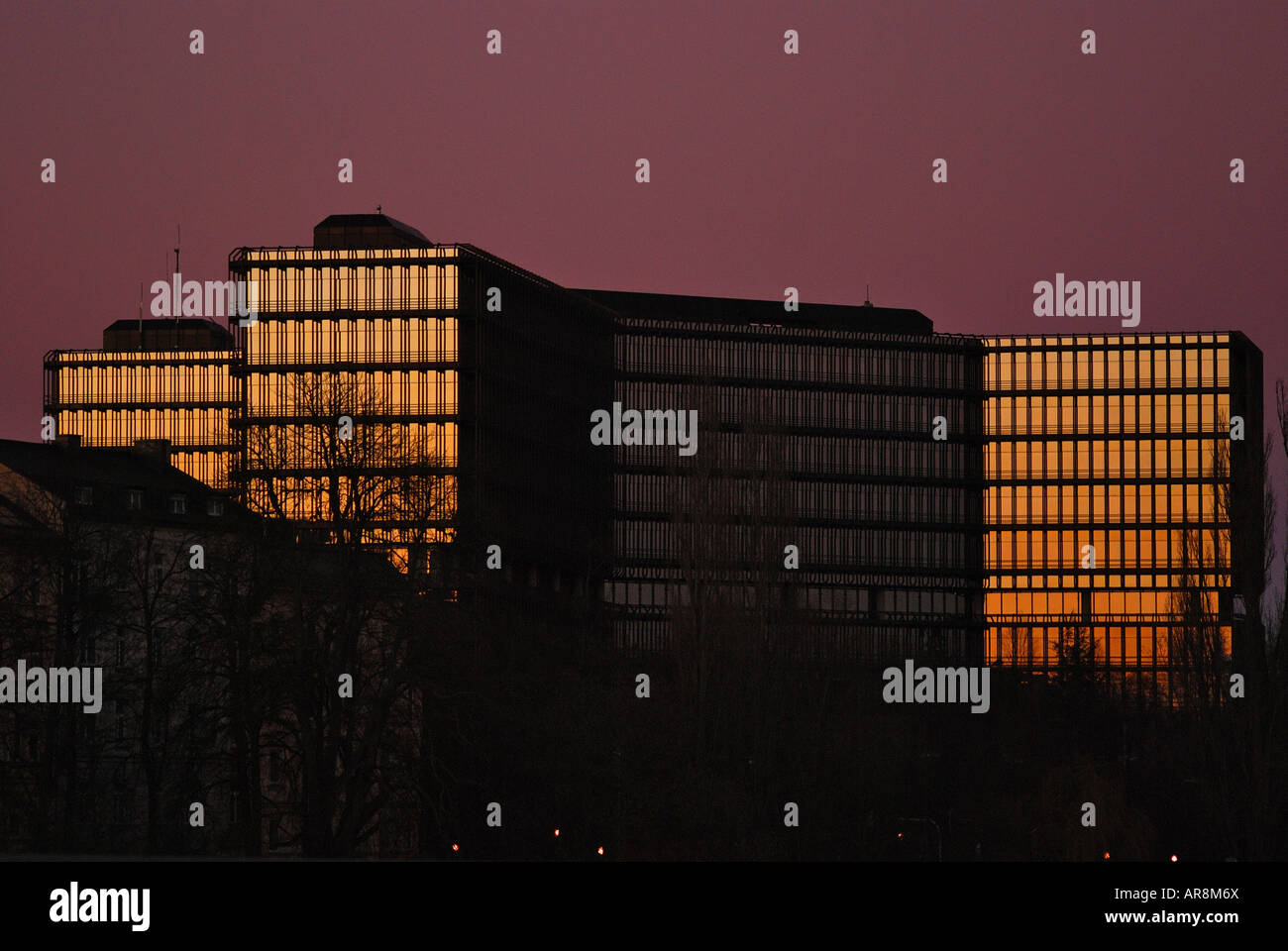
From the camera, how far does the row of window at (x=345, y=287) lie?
164 meters

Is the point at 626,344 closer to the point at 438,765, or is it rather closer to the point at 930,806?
the point at 930,806

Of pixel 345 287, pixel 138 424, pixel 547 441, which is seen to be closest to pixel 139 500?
pixel 345 287

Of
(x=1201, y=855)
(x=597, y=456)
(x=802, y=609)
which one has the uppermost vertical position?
(x=597, y=456)

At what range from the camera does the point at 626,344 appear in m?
189

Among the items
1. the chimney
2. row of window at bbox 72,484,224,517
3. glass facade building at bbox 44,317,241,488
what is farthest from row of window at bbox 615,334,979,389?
row of window at bbox 72,484,224,517

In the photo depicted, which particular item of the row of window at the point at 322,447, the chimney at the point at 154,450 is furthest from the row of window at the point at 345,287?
the row of window at the point at 322,447

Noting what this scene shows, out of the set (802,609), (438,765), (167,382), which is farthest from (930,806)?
(167,382)

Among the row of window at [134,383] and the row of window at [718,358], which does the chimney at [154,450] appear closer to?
the row of window at [718,358]

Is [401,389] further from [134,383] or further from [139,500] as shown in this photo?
[134,383]

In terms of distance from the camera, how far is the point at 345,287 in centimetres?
16538

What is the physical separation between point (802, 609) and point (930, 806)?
2124cm

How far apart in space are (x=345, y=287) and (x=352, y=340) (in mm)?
3486
